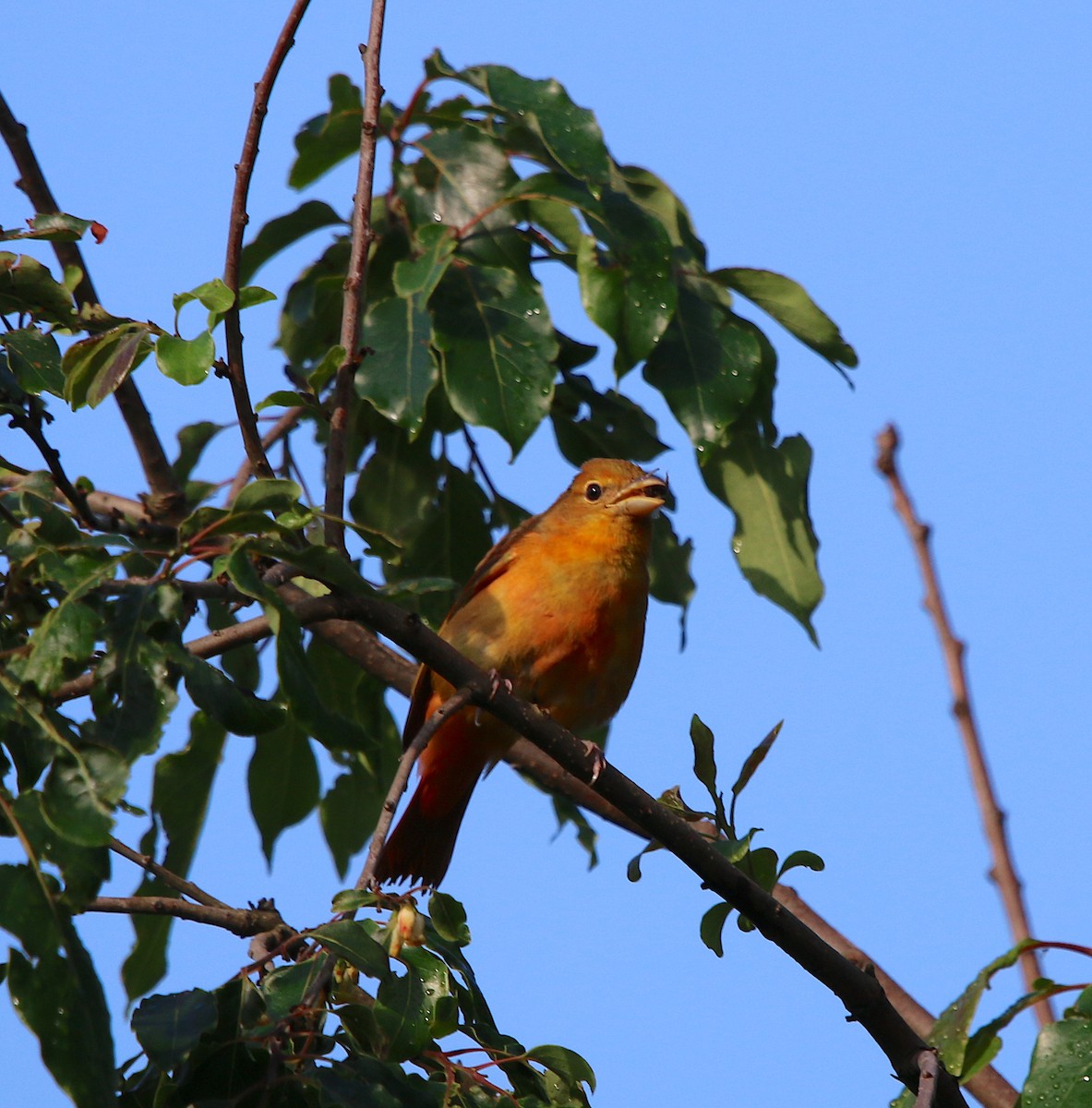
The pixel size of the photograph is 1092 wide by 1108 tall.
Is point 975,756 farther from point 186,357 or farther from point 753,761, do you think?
point 186,357

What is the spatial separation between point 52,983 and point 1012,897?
1.99 m

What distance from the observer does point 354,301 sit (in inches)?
138

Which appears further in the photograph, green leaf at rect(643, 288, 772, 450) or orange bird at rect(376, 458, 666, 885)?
orange bird at rect(376, 458, 666, 885)

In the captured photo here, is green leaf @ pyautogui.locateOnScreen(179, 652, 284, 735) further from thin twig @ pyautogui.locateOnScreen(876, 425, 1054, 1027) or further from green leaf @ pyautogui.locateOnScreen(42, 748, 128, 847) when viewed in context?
thin twig @ pyautogui.locateOnScreen(876, 425, 1054, 1027)

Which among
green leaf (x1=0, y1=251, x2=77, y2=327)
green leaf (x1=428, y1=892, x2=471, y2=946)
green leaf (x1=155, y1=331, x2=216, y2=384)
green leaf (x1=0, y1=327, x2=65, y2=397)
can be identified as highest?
green leaf (x1=0, y1=251, x2=77, y2=327)

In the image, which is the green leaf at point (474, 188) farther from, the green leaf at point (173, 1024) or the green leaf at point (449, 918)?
the green leaf at point (173, 1024)

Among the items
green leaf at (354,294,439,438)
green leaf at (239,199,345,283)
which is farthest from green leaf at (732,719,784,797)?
green leaf at (239,199,345,283)

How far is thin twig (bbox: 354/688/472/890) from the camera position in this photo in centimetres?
302

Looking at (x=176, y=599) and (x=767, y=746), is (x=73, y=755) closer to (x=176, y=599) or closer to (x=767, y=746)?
(x=176, y=599)

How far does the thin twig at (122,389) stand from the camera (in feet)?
17.9

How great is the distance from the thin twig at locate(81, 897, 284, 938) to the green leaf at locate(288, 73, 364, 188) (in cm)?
322

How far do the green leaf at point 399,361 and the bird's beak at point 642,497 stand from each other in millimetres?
1718

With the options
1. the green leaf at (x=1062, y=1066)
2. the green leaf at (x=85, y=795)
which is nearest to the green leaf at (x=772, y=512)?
the green leaf at (x=1062, y=1066)

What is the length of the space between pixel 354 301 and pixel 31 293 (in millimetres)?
756
